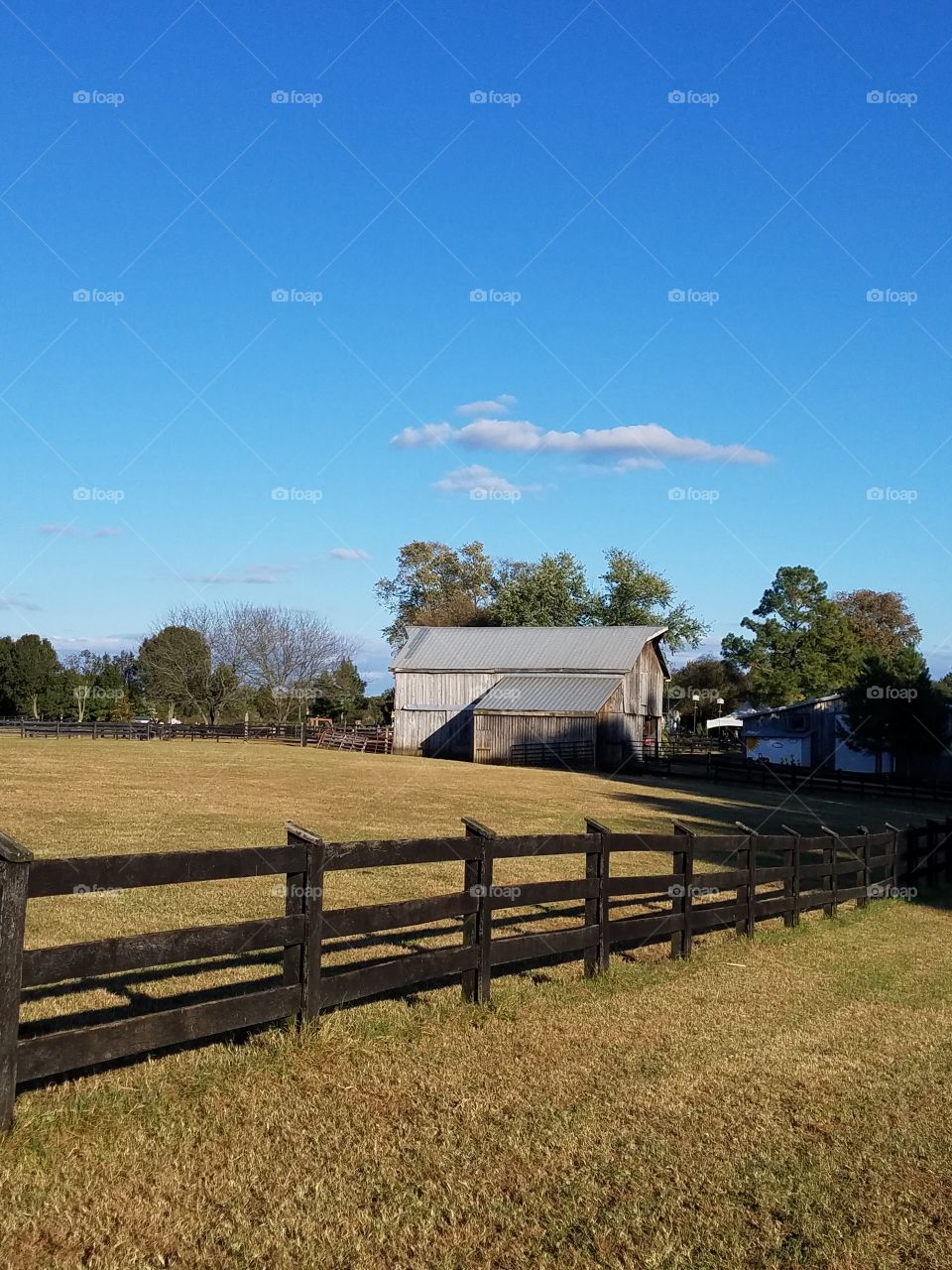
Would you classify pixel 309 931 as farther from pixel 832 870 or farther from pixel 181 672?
pixel 181 672

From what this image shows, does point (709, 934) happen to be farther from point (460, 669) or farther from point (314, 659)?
point (314, 659)

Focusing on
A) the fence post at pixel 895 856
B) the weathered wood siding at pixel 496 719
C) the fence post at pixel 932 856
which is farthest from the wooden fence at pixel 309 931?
the weathered wood siding at pixel 496 719

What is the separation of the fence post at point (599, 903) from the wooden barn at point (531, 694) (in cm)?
5025

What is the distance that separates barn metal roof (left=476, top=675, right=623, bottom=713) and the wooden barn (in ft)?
0.20

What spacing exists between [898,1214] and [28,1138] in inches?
167

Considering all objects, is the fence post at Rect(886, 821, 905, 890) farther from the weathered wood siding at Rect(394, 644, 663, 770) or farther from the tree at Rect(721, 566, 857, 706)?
the tree at Rect(721, 566, 857, 706)

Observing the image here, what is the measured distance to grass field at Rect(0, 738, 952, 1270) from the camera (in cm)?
483

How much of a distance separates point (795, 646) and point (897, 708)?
155ft

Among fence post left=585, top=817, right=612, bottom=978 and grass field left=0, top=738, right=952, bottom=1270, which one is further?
fence post left=585, top=817, right=612, bottom=978

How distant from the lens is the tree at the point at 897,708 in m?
54.8

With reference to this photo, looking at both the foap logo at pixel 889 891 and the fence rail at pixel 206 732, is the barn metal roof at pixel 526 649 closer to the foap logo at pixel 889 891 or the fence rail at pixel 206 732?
the fence rail at pixel 206 732

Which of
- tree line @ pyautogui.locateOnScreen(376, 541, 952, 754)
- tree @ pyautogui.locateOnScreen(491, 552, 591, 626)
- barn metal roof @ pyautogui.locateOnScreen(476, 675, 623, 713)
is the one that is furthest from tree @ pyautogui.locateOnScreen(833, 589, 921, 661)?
barn metal roof @ pyautogui.locateOnScreen(476, 675, 623, 713)

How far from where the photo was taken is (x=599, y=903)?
9891 millimetres

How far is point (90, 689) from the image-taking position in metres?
98.5
